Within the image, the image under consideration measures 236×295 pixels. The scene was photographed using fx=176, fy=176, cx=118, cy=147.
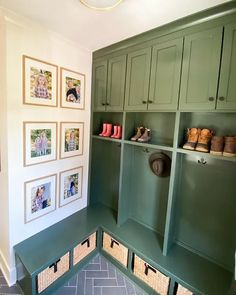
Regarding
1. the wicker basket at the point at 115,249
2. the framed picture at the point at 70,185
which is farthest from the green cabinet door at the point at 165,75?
the wicker basket at the point at 115,249

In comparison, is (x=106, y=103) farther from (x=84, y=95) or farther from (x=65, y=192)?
(x=65, y=192)

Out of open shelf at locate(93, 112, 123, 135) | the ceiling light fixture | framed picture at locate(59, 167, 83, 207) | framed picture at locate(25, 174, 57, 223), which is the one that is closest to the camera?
the ceiling light fixture

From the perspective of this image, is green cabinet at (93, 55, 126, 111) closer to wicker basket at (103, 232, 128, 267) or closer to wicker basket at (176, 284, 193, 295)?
wicker basket at (103, 232, 128, 267)

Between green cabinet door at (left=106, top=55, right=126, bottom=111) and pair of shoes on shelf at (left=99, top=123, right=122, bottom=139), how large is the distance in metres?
0.23

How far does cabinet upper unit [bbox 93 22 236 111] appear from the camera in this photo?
1352 millimetres

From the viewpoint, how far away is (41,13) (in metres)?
1.53

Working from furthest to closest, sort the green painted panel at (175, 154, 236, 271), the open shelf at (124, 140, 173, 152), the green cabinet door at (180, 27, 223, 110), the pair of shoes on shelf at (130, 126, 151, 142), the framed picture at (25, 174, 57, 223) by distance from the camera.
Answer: the pair of shoes on shelf at (130, 126, 151, 142), the framed picture at (25, 174, 57, 223), the open shelf at (124, 140, 173, 152), the green painted panel at (175, 154, 236, 271), the green cabinet door at (180, 27, 223, 110)

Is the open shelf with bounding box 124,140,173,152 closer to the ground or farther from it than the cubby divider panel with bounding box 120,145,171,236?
farther from it

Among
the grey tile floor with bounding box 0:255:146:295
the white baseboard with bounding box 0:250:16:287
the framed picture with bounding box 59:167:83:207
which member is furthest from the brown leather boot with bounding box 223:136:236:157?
the white baseboard with bounding box 0:250:16:287

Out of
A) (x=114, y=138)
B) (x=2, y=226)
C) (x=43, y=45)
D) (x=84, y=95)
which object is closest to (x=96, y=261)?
(x=2, y=226)

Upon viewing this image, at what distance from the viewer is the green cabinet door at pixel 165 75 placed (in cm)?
159

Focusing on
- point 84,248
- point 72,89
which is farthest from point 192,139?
point 84,248

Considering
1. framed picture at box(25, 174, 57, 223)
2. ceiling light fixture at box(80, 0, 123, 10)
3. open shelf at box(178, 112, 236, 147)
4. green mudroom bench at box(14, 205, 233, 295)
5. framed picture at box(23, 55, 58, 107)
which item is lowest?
green mudroom bench at box(14, 205, 233, 295)

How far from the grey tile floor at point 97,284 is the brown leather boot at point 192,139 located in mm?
1562
